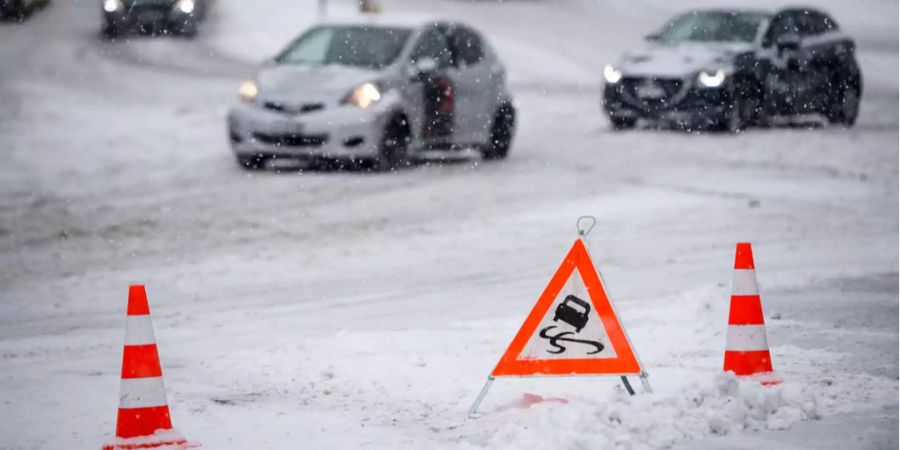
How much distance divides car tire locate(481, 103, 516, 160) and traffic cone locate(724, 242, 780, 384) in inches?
460

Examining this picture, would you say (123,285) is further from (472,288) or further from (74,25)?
(74,25)

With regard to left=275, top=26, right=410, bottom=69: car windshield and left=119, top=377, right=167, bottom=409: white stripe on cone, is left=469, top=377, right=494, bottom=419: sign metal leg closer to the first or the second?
left=119, top=377, right=167, bottom=409: white stripe on cone

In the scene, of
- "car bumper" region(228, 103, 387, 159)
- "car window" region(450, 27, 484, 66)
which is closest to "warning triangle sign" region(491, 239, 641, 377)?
"car bumper" region(228, 103, 387, 159)

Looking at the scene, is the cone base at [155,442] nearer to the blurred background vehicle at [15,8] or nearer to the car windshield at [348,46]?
the car windshield at [348,46]

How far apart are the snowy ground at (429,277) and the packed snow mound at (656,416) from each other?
0.05ft

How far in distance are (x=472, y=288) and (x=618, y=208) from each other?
4.29 metres

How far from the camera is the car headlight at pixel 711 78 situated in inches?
843

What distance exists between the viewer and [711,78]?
21438 millimetres

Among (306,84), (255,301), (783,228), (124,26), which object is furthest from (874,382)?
(124,26)

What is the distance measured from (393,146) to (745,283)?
403 inches

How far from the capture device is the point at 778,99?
22.9 metres

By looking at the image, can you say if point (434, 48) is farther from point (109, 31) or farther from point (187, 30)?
point (187, 30)

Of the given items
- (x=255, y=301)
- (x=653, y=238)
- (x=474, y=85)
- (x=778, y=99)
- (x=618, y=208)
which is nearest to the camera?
(x=255, y=301)

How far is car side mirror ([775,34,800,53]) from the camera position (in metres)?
22.9
